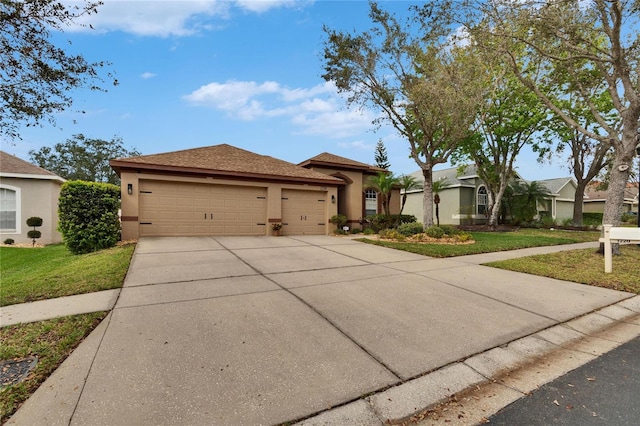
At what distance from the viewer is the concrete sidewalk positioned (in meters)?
2.15

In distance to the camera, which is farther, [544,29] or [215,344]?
[544,29]

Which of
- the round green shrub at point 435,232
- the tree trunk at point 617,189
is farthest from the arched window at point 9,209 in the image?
the tree trunk at point 617,189

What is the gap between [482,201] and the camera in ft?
75.3

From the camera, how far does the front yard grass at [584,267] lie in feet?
19.1

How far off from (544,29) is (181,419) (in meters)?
12.0

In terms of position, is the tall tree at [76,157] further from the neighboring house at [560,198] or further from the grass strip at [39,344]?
the neighboring house at [560,198]

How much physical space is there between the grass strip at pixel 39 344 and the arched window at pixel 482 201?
24402mm

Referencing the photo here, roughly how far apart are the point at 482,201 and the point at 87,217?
24.3m

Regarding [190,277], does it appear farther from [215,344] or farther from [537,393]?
[537,393]

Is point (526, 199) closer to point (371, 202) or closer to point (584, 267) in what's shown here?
point (371, 202)

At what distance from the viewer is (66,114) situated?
15.9 ft

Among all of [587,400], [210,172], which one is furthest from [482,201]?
[587,400]

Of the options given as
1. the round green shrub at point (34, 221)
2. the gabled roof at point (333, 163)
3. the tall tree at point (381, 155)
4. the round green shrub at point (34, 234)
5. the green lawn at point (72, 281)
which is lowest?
the green lawn at point (72, 281)

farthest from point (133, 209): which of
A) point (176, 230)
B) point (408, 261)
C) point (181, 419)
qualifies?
point (181, 419)
